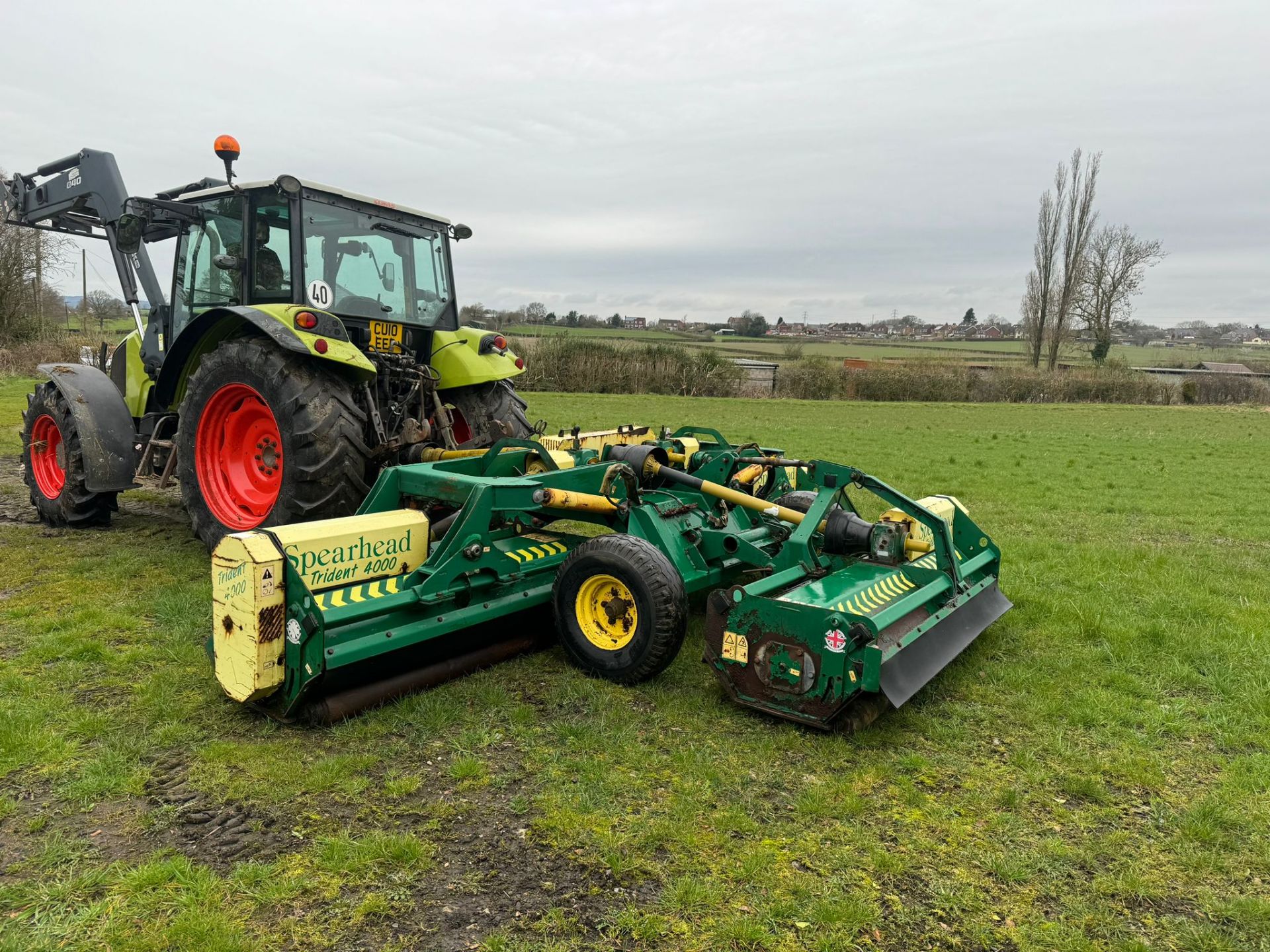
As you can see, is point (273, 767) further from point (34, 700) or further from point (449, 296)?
point (449, 296)

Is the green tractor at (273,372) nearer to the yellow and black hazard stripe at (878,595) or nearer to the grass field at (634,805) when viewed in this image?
the grass field at (634,805)

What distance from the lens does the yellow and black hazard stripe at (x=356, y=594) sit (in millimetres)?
3752

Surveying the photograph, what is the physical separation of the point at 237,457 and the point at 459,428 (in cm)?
170

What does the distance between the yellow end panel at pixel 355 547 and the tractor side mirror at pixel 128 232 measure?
11.7ft

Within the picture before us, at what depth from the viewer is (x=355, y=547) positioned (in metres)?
4.13

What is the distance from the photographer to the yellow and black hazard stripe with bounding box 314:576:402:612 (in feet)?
12.3

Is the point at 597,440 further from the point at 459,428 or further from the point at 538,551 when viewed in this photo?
the point at 538,551

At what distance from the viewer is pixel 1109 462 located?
576 inches

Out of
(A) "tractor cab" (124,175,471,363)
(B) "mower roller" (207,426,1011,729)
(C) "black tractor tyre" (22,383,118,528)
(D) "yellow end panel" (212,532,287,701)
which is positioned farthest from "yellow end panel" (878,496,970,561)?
(C) "black tractor tyre" (22,383,118,528)

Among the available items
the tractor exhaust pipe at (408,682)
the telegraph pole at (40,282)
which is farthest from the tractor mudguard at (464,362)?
the telegraph pole at (40,282)

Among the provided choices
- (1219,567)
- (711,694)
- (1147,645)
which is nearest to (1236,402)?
(1219,567)

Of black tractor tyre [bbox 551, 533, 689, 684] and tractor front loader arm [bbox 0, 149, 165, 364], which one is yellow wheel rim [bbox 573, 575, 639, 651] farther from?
tractor front loader arm [bbox 0, 149, 165, 364]

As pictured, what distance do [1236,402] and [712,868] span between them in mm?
43509

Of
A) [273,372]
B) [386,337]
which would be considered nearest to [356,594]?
[273,372]
